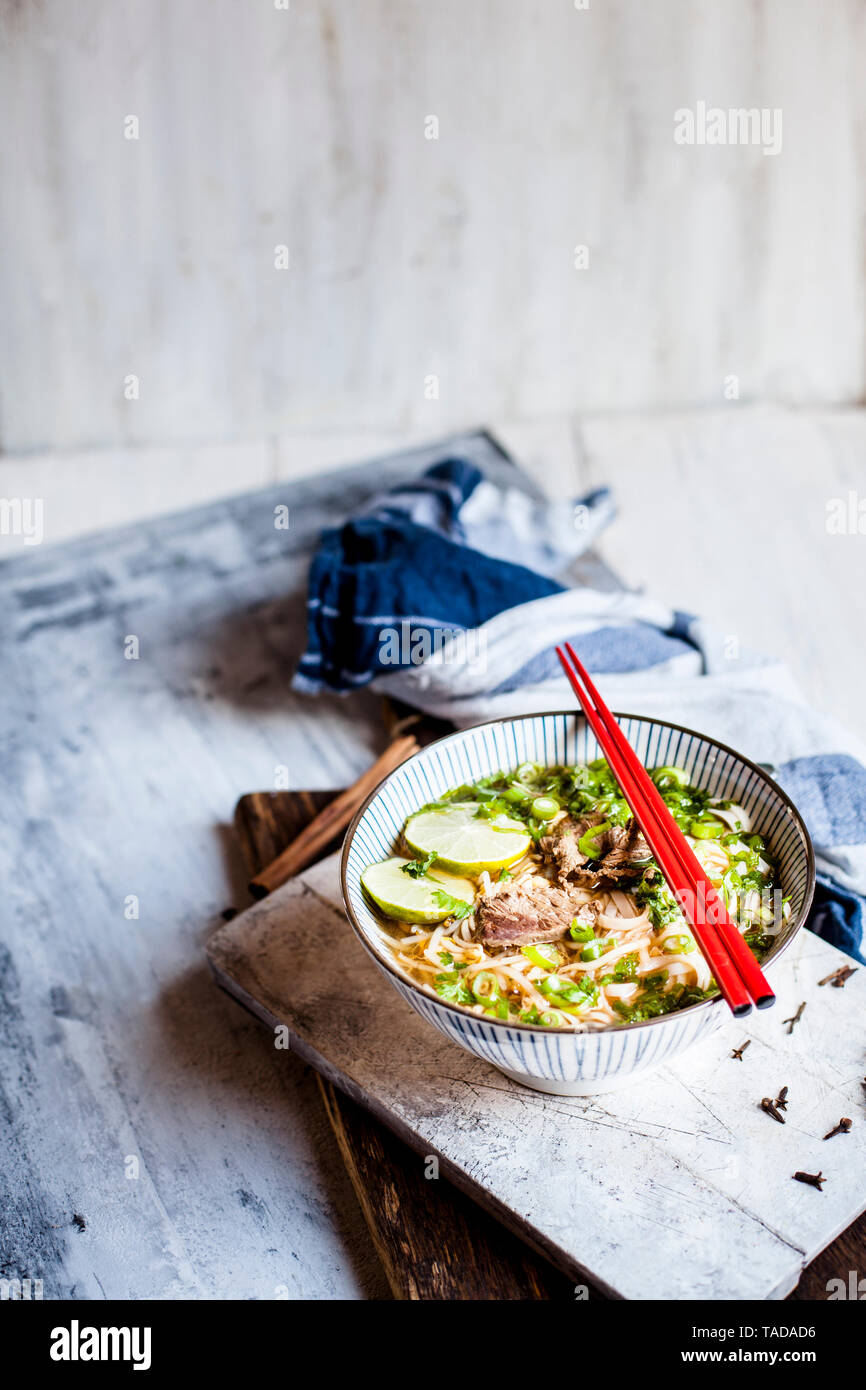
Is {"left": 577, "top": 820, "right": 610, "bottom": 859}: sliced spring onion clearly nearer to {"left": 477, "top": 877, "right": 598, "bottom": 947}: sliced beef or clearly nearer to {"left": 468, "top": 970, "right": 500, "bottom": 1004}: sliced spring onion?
{"left": 477, "top": 877, "right": 598, "bottom": 947}: sliced beef

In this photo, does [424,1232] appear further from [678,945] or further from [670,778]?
[670,778]

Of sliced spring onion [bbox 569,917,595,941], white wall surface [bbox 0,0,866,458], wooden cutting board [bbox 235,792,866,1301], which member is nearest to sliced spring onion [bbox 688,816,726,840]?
sliced spring onion [bbox 569,917,595,941]

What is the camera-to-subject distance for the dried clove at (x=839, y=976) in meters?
1.88

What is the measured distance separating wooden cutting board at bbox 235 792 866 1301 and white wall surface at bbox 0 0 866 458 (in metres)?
3.14

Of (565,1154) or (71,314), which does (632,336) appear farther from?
(565,1154)

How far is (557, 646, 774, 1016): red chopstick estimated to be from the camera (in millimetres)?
1464

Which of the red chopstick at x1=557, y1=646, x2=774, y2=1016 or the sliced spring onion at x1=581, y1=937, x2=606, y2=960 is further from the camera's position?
the sliced spring onion at x1=581, y1=937, x2=606, y2=960

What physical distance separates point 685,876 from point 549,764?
0.49m

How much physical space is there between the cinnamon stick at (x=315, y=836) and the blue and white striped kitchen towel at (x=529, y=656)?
262mm

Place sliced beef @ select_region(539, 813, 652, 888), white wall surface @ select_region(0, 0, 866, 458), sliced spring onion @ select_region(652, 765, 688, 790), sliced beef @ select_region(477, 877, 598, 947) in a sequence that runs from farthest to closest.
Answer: white wall surface @ select_region(0, 0, 866, 458) < sliced spring onion @ select_region(652, 765, 688, 790) < sliced beef @ select_region(539, 813, 652, 888) < sliced beef @ select_region(477, 877, 598, 947)

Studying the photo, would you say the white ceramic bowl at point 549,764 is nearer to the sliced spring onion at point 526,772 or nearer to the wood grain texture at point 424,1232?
the sliced spring onion at point 526,772

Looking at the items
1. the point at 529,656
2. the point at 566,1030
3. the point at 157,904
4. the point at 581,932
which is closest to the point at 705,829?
the point at 581,932

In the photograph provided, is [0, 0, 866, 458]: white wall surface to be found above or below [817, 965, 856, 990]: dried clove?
above

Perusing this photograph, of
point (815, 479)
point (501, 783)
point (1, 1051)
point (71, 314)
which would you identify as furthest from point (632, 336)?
point (1, 1051)
